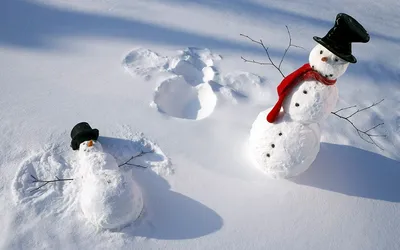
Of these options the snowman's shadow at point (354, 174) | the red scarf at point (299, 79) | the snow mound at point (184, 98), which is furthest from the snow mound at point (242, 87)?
the red scarf at point (299, 79)

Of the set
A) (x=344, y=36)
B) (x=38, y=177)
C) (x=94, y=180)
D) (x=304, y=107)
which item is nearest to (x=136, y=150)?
(x=94, y=180)

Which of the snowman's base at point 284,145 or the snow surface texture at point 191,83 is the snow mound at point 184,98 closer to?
the snow surface texture at point 191,83

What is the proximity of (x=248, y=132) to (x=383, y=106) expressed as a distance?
1036 millimetres

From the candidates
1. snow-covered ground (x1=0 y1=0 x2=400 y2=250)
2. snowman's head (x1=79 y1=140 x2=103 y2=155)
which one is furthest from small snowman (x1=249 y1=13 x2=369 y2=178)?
snowman's head (x1=79 y1=140 x2=103 y2=155)

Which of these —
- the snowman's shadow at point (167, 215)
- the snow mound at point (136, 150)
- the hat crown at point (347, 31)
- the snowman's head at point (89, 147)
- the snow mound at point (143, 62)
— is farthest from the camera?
the snow mound at point (143, 62)

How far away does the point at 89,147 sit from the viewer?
1.99m

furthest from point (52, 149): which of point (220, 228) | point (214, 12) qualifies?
point (214, 12)

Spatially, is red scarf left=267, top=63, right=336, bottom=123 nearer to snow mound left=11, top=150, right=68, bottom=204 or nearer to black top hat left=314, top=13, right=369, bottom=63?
black top hat left=314, top=13, right=369, bottom=63

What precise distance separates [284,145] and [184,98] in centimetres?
91

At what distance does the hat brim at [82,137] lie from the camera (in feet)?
6.64

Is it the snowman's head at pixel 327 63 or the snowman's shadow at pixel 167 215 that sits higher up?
the snowman's head at pixel 327 63

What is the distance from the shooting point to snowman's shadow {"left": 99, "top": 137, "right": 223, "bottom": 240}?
1832mm

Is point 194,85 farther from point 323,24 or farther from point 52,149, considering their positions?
point 323,24

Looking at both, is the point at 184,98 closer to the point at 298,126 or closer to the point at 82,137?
the point at 82,137
